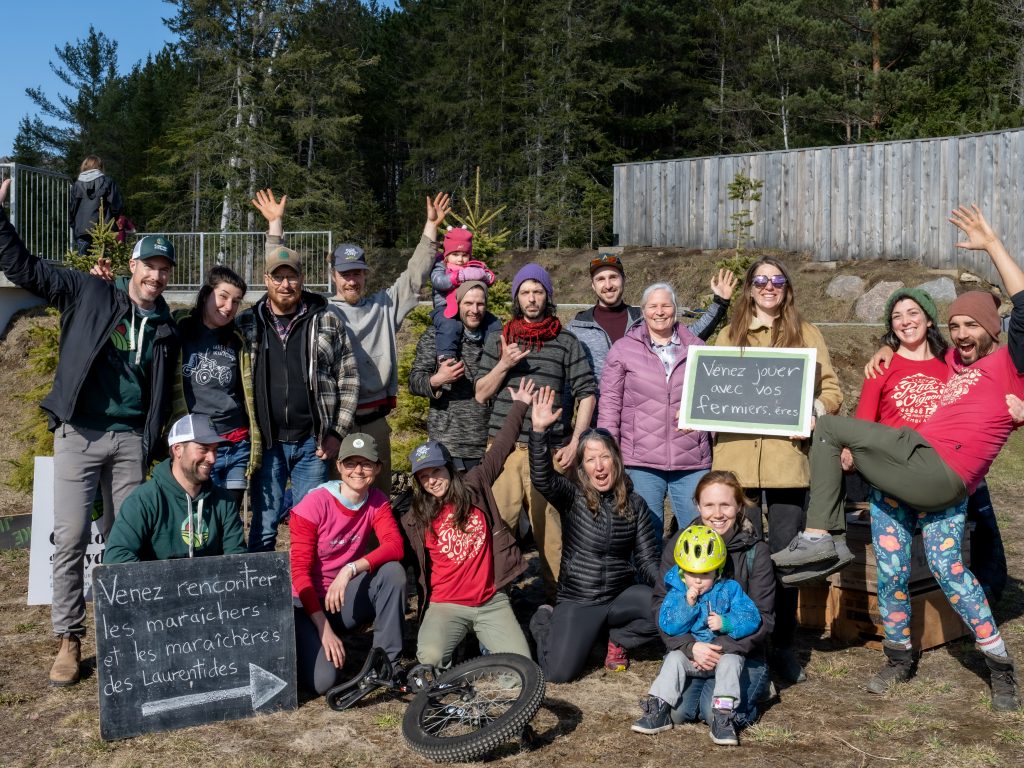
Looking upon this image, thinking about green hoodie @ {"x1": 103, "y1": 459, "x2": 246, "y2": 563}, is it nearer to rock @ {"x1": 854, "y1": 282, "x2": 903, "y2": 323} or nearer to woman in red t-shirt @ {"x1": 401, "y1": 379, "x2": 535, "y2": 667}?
woman in red t-shirt @ {"x1": 401, "y1": 379, "x2": 535, "y2": 667}

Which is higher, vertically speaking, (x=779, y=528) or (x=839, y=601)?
(x=779, y=528)

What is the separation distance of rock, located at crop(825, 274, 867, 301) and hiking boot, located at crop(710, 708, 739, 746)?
47.2ft

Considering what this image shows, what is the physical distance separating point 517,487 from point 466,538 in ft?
2.38

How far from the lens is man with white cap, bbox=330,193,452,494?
19.8ft

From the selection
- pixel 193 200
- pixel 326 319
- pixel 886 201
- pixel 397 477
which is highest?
pixel 193 200

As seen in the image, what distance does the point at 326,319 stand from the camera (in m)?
5.73

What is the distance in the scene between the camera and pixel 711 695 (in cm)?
468

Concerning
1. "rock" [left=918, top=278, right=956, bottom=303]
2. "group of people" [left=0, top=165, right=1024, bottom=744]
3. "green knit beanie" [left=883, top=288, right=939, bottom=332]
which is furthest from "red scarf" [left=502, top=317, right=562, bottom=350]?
"rock" [left=918, top=278, right=956, bottom=303]

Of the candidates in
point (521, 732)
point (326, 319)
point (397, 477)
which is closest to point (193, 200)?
point (397, 477)

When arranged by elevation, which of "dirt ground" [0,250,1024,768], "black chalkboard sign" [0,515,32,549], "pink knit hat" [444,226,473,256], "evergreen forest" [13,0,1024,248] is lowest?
"dirt ground" [0,250,1024,768]

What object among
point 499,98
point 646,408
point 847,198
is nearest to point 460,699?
point 646,408

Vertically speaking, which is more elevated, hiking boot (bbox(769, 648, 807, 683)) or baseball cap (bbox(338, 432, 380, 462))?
baseball cap (bbox(338, 432, 380, 462))

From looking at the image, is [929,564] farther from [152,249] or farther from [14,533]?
[14,533]

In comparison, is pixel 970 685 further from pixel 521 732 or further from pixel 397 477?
pixel 397 477
